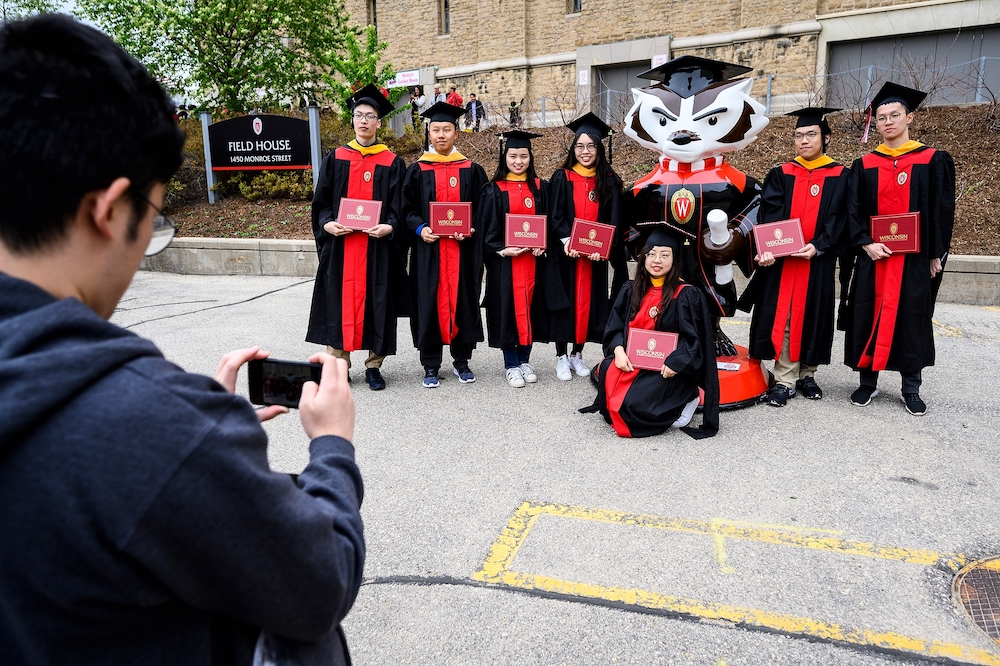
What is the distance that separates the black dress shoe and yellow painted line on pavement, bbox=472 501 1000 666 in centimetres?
228

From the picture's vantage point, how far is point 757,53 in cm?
1983

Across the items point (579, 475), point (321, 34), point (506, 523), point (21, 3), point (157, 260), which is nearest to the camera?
point (506, 523)

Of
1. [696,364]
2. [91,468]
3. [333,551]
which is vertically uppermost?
[91,468]

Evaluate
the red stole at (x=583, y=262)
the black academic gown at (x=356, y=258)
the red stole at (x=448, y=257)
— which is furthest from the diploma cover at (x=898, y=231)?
the black academic gown at (x=356, y=258)

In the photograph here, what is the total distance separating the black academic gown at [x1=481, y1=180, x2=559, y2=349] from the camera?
5.58 m

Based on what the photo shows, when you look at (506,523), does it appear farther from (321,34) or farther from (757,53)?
(757,53)

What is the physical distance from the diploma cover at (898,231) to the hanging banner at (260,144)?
971 centimetres

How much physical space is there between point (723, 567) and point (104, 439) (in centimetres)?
270

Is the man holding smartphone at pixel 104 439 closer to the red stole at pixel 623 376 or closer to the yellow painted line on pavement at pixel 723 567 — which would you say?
the yellow painted line on pavement at pixel 723 567

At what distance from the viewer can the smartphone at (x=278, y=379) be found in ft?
4.54

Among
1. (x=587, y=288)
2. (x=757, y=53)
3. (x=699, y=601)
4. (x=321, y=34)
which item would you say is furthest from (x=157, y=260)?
(x=757, y=53)

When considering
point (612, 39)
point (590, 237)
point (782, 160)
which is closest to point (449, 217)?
point (590, 237)

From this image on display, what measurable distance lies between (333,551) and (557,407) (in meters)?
4.13

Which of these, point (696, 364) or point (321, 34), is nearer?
point (696, 364)
